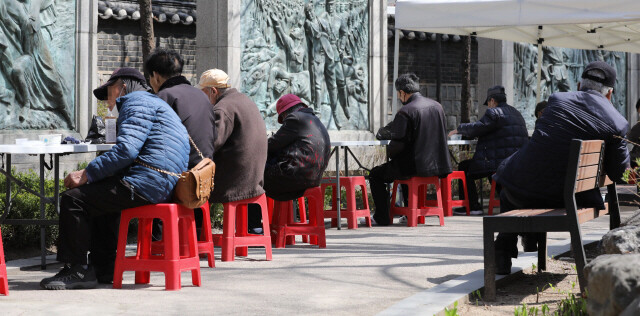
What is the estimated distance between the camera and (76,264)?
22.7ft

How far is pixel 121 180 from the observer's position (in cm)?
684

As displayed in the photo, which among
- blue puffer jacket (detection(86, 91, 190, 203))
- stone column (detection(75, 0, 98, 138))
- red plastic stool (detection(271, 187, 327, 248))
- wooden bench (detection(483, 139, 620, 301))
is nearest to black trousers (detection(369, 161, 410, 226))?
red plastic stool (detection(271, 187, 327, 248))

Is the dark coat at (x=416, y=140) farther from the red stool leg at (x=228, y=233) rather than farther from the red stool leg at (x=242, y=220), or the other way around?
the red stool leg at (x=228, y=233)

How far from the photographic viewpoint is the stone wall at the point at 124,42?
2316cm

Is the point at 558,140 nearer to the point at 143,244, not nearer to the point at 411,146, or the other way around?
the point at 143,244

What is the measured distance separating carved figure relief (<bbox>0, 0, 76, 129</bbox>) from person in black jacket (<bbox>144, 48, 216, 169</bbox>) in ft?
13.4

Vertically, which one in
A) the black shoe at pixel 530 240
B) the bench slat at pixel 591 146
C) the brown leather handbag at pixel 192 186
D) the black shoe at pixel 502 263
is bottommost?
the black shoe at pixel 502 263

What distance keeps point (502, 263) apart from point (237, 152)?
2.36 m

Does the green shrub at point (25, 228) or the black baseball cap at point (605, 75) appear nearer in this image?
the black baseball cap at point (605, 75)

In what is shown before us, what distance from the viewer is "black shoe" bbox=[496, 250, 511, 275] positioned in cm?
722

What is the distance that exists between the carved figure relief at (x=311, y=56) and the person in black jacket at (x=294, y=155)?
417 cm

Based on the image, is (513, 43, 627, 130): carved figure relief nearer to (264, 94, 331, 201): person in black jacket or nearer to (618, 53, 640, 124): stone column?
(618, 53, 640, 124): stone column

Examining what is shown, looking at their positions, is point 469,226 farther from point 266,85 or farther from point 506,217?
point 506,217

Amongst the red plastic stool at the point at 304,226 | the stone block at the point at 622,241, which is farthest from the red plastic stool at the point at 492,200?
the stone block at the point at 622,241
